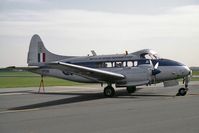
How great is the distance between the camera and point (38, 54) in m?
26.9

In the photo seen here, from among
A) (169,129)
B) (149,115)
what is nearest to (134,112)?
(149,115)

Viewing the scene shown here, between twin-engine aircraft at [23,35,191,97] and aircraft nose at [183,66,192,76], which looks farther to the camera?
aircraft nose at [183,66,192,76]

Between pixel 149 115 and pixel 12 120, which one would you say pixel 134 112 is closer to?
pixel 149 115

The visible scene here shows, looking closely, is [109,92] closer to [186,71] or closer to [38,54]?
[186,71]

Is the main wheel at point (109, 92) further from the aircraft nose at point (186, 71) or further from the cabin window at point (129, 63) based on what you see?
the aircraft nose at point (186, 71)

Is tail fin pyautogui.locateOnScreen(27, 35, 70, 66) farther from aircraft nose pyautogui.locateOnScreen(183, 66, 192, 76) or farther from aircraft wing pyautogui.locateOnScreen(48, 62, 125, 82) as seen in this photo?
aircraft nose pyautogui.locateOnScreen(183, 66, 192, 76)

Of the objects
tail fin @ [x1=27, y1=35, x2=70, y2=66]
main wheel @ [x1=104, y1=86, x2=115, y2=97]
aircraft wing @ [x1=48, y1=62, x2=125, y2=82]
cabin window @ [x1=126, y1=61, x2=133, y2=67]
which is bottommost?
main wheel @ [x1=104, y1=86, x2=115, y2=97]

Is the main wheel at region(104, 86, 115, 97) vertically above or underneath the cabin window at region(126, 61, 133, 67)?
underneath

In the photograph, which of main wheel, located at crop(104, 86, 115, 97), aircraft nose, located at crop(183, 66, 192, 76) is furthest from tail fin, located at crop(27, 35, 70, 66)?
aircraft nose, located at crop(183, 66, 192, 76)

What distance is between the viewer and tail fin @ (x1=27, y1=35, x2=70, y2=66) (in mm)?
26703

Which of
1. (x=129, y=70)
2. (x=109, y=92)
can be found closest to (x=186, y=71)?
(x=129, y=70)

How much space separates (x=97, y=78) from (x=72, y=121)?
36.7 ft

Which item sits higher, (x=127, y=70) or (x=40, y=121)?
(x=127, y=70)

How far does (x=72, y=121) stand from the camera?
34.5ft
